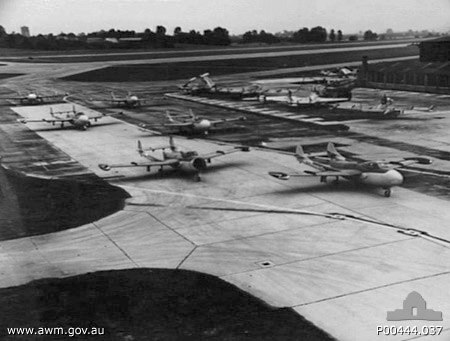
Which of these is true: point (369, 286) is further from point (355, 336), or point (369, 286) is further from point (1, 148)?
point (1, 148)

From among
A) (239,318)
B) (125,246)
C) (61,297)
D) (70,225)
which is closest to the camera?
(239,318)

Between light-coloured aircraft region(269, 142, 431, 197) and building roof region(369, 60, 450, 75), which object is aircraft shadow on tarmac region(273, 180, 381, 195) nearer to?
light-coloured aircraft region(269, 142, 431, 197)

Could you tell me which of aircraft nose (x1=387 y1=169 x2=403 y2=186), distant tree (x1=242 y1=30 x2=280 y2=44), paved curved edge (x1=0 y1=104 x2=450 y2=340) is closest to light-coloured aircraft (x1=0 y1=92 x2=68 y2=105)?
distant tree (x1=242 y1=30 x2=280 y2=44)

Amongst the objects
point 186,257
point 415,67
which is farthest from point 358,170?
point 415,67

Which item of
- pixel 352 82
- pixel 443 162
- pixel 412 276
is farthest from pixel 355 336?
pixel 352 82

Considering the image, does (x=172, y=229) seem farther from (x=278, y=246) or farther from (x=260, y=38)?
(x=260, y=38)

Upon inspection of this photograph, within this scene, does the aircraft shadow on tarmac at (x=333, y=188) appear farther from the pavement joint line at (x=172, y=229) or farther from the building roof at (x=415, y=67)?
the building roof at (x=415, y=67)
